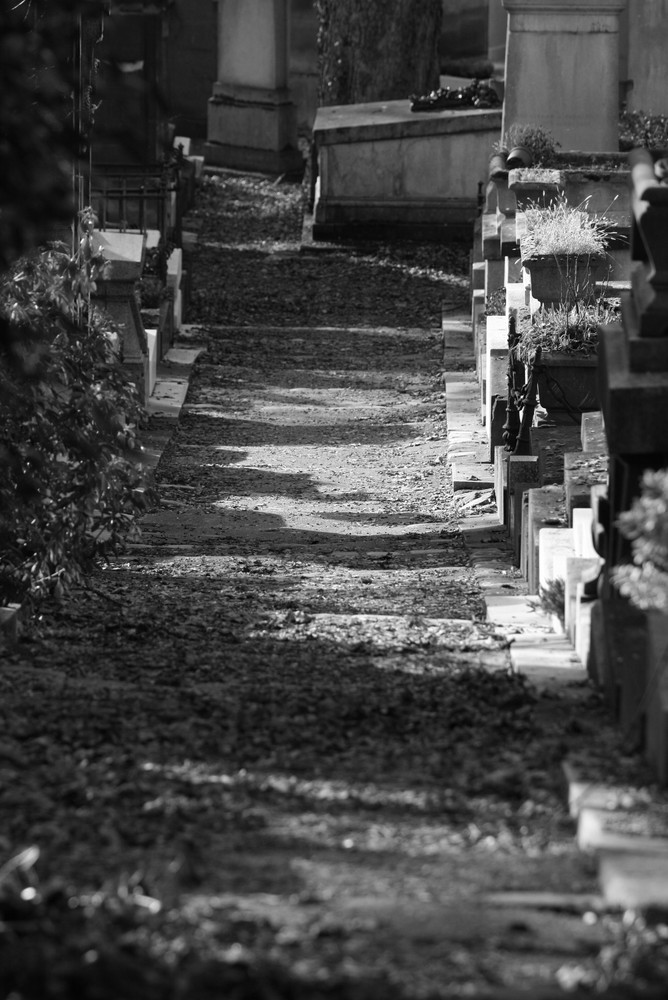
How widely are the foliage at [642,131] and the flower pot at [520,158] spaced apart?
55.9 inches

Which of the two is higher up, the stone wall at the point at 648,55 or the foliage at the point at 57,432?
the stone wall at the point at 648,55

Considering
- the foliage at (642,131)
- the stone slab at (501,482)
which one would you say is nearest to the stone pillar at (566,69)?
the foliage at (642,131)

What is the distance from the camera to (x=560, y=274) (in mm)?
10289

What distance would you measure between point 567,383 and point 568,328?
0.47 m

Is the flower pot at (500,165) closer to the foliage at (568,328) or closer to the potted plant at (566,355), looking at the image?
the foliage at (568,328)

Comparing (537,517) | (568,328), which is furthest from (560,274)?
(537,517)

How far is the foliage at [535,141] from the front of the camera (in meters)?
13.4

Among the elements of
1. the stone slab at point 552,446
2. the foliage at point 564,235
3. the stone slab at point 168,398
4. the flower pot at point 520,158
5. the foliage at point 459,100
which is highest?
the foliage at point 459,100

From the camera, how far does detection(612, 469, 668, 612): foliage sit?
3.75 m

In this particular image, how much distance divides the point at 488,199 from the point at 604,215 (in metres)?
4.06

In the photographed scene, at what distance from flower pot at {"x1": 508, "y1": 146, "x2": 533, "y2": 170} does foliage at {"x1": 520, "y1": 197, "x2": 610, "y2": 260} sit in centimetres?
205

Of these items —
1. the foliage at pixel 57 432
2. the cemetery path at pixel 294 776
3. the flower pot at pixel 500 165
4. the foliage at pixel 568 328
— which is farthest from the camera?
the flower pot at pixel 500 165

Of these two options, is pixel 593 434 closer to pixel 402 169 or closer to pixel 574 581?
pixel 574 581

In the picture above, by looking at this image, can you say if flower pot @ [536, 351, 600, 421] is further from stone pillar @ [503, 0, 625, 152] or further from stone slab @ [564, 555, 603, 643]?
stone pillar @ [503, 0, 625, 152]
